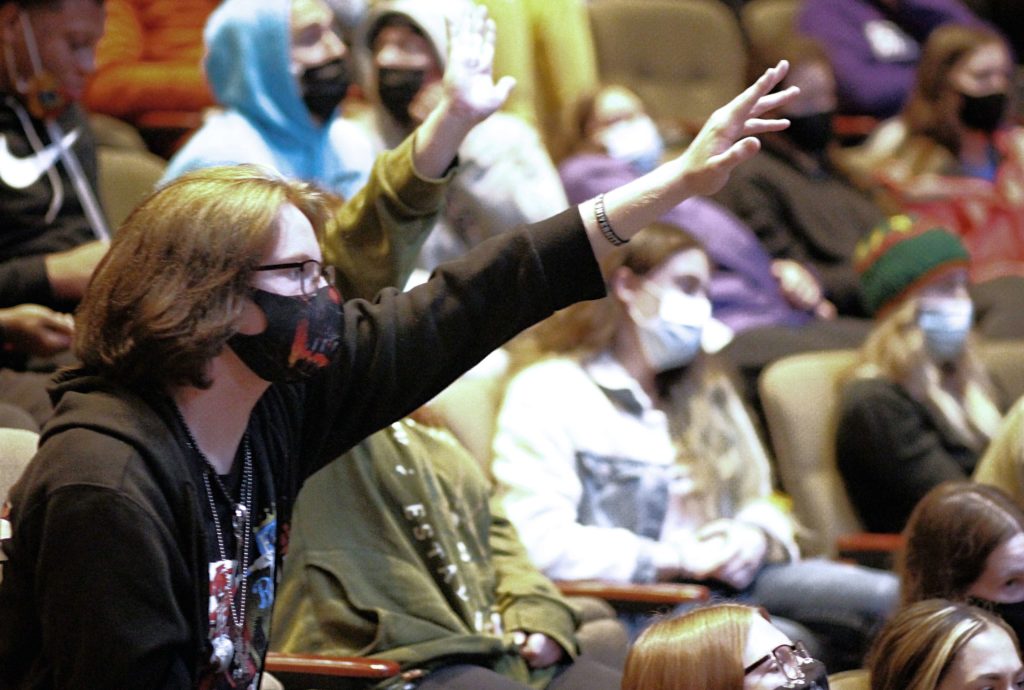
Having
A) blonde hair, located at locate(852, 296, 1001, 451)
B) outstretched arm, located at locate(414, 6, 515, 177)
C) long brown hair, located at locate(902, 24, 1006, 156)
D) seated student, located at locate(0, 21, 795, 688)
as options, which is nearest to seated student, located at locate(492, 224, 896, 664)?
blonde hair, located at locate(852, 296, 1001, 451)

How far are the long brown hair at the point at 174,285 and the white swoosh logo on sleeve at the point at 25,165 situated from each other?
3.97ft

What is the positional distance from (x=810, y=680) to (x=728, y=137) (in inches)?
25.0

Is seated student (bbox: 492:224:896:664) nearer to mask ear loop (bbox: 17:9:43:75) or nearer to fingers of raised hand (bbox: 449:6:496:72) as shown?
fingers of raised hand (bbox: 449:6:496:72)

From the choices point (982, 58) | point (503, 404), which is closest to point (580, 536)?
point (503, 404)

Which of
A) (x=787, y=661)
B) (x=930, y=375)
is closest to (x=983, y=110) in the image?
(x=930, y=375)

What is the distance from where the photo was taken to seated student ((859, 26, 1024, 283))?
4867 millimetres

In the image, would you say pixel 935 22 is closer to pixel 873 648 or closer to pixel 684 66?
pixel 684 66

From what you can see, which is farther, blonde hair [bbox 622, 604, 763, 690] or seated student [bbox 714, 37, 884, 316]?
seated student [bbox 714, 37, 884, 316]

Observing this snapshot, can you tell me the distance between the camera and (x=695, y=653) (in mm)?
1891

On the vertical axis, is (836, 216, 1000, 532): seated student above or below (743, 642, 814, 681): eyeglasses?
below

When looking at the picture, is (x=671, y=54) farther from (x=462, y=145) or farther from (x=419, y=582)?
(x=419, y=582)

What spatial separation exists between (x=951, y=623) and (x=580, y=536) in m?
0.89

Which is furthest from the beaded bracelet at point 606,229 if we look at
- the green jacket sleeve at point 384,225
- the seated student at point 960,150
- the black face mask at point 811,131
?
the seated student at point 960,150

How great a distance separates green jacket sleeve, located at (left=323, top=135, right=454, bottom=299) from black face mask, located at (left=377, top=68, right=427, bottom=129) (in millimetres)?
1148
